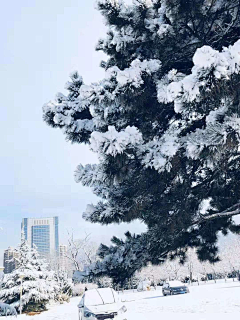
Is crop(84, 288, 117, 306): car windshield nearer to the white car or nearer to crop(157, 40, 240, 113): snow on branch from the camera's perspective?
the white car

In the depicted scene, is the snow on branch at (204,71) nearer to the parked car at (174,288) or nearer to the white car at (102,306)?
the white car at (102,306)

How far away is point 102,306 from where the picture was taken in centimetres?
1005

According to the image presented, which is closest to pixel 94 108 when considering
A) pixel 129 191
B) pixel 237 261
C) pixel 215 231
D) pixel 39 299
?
pixel 129 191

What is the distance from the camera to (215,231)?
259 inches

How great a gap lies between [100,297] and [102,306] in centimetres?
63

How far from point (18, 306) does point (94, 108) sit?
21398 mm

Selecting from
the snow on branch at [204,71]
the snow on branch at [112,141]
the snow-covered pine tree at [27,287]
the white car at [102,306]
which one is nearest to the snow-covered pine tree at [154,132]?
the snow on branch at [112,141]

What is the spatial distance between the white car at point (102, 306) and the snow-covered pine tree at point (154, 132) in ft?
14.9

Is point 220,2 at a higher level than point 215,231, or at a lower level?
higher

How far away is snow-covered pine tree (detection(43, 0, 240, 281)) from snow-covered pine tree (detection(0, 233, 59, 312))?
61.7ft

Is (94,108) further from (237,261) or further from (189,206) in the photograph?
(237,261)

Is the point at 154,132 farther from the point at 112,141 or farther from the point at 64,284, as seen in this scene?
the point at 64,284

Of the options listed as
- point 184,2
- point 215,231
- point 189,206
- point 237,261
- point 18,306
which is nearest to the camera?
point 184,2

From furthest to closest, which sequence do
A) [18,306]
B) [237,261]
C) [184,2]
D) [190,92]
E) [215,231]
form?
1. [237,261]
2. [18,306]
3. [215,231]
4. [184,2]
5. [190,92]
